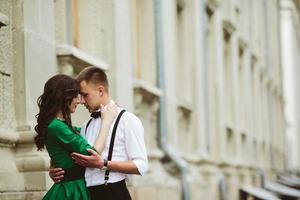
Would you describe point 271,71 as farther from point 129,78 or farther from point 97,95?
point 97,95

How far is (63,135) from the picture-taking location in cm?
548

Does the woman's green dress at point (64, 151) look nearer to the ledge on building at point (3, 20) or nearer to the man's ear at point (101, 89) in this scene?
the man's ear at point (101, 89)

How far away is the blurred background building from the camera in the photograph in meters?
7.25

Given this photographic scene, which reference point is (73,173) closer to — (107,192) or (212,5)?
(107,192)

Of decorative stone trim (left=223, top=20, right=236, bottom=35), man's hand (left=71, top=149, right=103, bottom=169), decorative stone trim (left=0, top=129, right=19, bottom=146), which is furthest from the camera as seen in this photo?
decorative stone trim (left=223, top=20, right=236, bottom=35)

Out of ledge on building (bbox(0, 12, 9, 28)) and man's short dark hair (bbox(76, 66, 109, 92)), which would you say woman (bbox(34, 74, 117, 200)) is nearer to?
man's short dark hair (bbox(76, 66, 109, 92))

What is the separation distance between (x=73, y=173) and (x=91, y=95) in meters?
0.48

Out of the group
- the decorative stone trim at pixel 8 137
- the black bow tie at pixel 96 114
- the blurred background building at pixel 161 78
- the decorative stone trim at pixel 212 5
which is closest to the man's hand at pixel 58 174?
the black bow tie at pixel 96 114

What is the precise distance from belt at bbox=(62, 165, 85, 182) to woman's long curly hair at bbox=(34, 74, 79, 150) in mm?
229

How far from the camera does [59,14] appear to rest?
27.9 feet

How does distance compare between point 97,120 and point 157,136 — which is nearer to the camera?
point 97,120

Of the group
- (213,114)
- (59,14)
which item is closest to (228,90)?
(213,114)

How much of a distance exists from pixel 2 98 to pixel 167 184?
236 inches

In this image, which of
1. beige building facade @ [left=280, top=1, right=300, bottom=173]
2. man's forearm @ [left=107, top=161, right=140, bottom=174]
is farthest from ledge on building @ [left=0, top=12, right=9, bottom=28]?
beige building facade @ [left=280, top=1, right=300, bottom=173]
